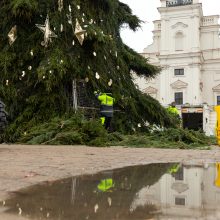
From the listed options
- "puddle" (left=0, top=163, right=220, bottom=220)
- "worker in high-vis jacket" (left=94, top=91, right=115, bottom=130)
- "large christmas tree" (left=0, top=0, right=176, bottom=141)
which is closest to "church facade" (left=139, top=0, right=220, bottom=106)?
"large christmas tree" (left=0, top=0, right=176, bottom=141)

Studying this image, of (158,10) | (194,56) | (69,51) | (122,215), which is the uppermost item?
(158,10)

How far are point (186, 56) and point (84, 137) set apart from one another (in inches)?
1498

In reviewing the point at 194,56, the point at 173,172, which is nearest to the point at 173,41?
the point at 194,56

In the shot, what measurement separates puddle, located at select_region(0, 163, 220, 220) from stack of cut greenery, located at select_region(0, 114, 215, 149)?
502 cm

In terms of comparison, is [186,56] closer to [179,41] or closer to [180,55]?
[180,55]

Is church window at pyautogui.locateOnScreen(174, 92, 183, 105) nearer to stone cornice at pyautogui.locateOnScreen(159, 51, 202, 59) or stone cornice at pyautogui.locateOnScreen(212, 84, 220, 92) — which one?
stone cornice at pyautogui.locateOnScreen(212, 84, 220, 92)

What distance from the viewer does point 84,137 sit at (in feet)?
29.9

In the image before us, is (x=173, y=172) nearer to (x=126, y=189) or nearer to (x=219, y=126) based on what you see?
(x=126, y=189)

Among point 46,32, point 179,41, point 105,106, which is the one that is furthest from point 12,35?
point 179,41

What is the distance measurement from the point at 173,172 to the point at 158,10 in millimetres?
45100

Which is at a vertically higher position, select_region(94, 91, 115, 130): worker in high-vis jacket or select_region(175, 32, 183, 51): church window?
select_region(175, 32, 183, 51): church window

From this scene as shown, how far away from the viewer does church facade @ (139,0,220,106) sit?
148ft

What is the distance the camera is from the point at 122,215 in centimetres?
221

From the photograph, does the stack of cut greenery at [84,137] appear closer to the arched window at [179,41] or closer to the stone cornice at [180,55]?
the stone cornice at [180,55]
